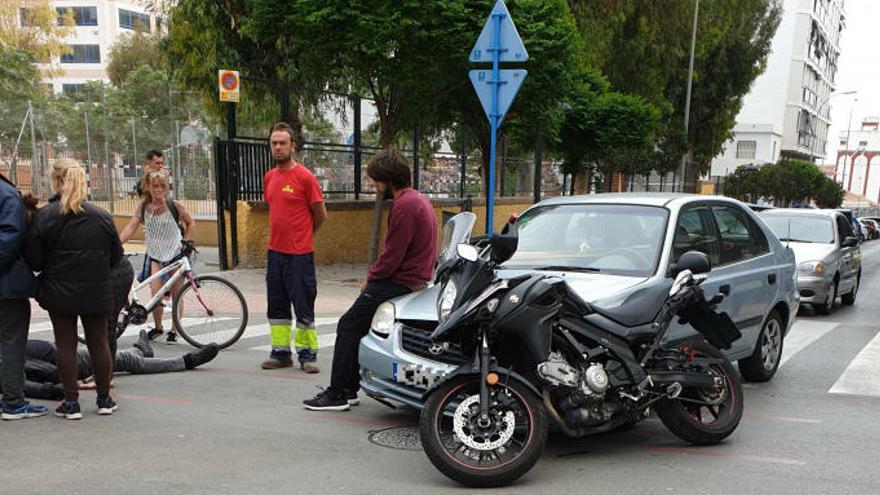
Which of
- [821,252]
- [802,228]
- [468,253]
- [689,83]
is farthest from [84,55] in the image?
[468,253]

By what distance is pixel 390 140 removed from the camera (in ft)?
49.0

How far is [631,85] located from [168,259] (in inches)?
915

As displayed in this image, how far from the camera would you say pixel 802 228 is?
13352 millimetres

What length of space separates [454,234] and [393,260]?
0.64 metres

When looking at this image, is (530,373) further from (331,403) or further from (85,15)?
(85,15)

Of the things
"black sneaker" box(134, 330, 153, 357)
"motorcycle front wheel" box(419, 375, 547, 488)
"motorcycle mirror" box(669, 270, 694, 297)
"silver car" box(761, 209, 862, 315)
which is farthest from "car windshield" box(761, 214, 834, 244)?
→ "motorcycle front wheel" box(419, 375, 547, 488)

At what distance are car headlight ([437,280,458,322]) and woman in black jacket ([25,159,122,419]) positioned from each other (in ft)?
7.23

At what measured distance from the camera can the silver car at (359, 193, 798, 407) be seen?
4.81 metres

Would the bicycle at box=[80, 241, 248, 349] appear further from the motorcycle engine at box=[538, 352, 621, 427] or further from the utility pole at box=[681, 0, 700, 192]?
the utility pole at box=[681, 0, 700, 192]

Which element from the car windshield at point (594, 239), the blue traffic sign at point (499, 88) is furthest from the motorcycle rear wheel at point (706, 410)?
the blue traffic sign at point (499, 88)

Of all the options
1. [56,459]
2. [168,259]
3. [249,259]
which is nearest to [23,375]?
[56,459]

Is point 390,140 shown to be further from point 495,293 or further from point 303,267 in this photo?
point 495,293

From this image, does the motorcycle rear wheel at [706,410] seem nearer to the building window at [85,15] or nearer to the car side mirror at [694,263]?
the car side mirror at [694,263]

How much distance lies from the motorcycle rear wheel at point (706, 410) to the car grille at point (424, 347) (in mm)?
1305
